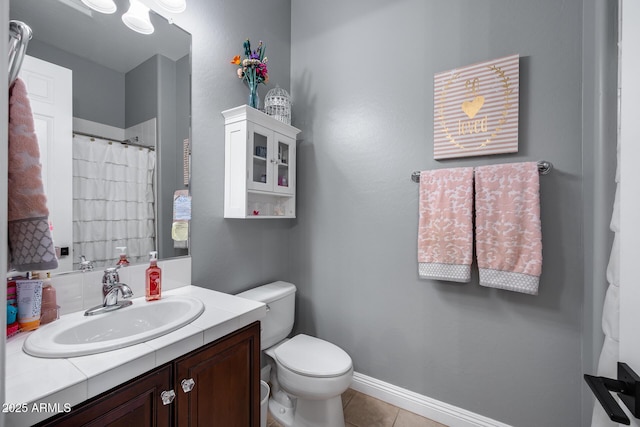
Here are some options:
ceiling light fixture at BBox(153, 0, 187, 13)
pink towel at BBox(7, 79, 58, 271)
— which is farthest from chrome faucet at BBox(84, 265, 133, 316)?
ceiling light fixture at BBox(153, 0, 187, 13)

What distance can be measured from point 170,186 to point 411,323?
1.55m

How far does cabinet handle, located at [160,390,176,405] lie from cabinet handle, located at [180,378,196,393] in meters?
0.03

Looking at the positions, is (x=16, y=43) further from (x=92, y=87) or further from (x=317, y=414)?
(x=317, y=414)

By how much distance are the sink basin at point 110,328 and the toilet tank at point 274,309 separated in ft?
1.62

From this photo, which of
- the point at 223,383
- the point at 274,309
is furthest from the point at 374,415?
the point at 223,383

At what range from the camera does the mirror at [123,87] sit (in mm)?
993

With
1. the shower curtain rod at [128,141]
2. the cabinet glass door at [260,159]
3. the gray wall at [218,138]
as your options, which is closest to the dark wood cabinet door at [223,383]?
the gray wall at [218,138]

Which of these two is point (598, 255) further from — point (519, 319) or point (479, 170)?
point (479, 170)

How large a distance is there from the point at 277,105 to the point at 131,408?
164cm

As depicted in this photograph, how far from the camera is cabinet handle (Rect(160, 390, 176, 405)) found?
2.53ft

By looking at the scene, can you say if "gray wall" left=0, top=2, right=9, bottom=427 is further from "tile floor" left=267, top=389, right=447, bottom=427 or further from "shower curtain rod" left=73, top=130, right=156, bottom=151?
"tile floor" left=267, top=389, right=447, bottom=427

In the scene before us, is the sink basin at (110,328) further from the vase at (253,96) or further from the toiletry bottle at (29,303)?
the vase at (253,96)

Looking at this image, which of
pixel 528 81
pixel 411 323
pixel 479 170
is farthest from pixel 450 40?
pixel 411 323

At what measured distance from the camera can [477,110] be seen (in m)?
1.39
